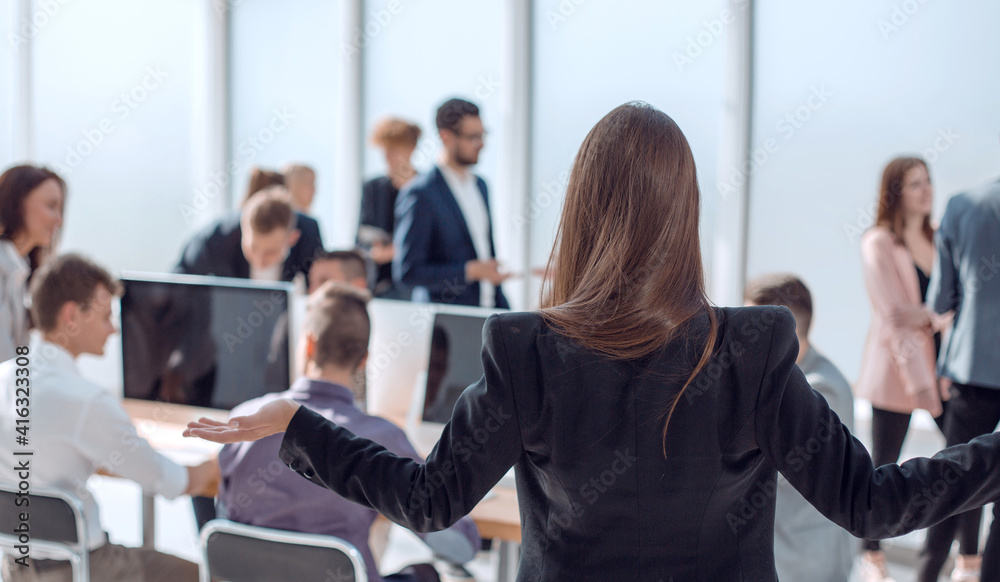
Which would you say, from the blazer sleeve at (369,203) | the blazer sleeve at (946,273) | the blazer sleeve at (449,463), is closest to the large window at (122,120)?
the blazer sleeve at (369,203)

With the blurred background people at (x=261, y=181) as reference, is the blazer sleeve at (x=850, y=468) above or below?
below

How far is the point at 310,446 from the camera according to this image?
3.35 ft

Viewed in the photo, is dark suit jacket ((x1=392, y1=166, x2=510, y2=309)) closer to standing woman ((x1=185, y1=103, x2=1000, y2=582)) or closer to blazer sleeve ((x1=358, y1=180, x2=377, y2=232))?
blazer sleeve ((x1=358, y1=180, x2=377, y2=232))

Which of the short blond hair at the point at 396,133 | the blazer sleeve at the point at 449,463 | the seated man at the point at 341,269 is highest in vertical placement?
the short blond hair at the point at 396,133

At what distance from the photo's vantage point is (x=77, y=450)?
1910mm

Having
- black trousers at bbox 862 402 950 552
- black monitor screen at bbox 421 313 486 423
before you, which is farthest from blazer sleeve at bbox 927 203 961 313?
black monitor screen at bbox 421 313 486 423

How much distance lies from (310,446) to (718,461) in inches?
19.0

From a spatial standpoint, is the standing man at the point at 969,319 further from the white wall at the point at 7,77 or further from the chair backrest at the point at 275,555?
the white wall at the point at 7,77

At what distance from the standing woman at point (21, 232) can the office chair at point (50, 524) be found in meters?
0.93

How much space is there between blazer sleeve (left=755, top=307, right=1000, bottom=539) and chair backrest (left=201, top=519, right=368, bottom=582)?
92 centimetres

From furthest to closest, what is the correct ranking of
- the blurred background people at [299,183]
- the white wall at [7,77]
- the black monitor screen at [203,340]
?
the white wall at [7,77] → the blurred background people at [299,183] → the black monitor screen at [203,340]

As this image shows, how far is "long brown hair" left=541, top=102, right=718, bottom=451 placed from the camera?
95cm

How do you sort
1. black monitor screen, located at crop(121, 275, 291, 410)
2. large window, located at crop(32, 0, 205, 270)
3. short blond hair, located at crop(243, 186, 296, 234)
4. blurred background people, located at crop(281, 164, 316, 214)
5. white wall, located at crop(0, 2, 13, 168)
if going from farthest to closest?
large window, located at crop(32, 0, 205, 270) < white wall, located at crop(0, 2, 13, 168) < blurred background people, located at crop(281, 164, 316, 214) < short blond hair, located at crop(243, 186, 296, 234) < black monitor screen, located at crop(121, 275, 291, 410)

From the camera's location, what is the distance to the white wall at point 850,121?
11.5 feet
